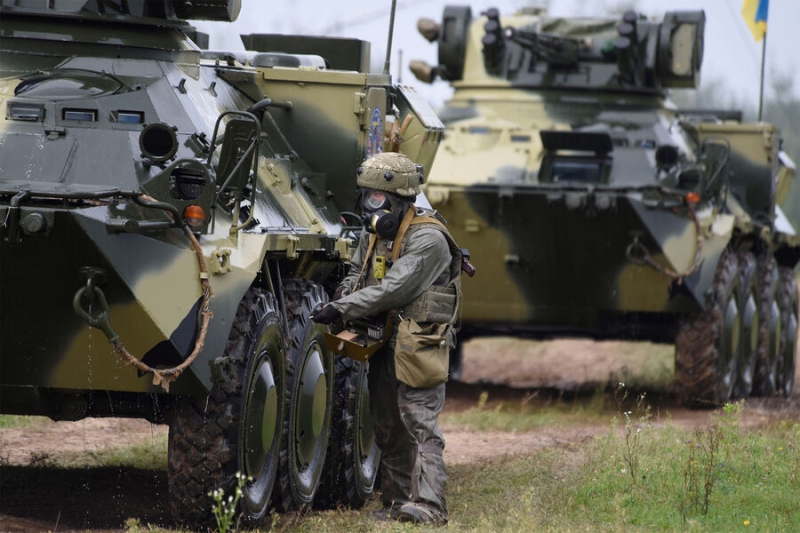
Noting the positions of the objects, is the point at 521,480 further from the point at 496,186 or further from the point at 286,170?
the point at 496,186

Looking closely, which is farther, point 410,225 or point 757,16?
point 757,16

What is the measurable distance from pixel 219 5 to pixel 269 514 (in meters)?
2.53

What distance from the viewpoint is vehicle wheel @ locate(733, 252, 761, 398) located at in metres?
14.2

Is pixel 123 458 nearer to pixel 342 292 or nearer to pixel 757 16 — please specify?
pixel 342 292

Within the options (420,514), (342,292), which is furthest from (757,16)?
(420,514)

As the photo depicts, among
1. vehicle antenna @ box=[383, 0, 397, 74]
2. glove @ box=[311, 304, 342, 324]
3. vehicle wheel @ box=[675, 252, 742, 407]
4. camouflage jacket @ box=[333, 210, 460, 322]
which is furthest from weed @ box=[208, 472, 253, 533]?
vehicle wheel @ box=[675, 252, 742, 407]

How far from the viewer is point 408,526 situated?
6.98m

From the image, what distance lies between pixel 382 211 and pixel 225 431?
4.00 feet

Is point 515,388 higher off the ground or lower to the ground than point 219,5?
lower

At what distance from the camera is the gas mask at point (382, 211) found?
7098 millimetres

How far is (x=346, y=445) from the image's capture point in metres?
8.34

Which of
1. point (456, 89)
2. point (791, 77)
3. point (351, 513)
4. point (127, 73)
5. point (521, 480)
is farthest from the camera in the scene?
point (791, 77)

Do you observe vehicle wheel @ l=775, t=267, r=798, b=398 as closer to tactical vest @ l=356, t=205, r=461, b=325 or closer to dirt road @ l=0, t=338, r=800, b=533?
dirt road @ l=0, t=338, r=800, b=533

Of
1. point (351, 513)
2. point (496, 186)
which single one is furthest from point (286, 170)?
point (496, 186)
